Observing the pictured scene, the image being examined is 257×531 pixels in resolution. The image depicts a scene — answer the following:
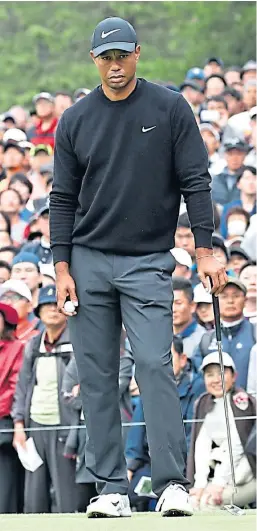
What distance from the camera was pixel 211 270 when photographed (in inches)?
253

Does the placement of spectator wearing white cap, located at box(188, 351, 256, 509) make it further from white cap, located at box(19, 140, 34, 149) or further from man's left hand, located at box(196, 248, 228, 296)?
white cap, located at box(19, 140, 34, 149)

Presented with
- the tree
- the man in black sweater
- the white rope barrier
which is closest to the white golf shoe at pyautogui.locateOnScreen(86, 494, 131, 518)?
the man in black sweater

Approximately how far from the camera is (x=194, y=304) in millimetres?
10891

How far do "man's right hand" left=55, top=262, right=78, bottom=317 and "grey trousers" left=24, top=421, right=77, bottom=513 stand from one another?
370 centimetres

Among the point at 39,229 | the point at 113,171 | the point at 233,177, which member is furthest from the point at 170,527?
the point at 233,177

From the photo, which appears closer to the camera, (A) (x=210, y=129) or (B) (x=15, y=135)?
(A) (x=210, y=129)

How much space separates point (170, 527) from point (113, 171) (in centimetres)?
158

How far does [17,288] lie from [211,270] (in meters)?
5.08

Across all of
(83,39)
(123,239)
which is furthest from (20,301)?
(83,39)

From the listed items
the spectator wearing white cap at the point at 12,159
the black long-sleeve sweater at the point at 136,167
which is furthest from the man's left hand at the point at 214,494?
the spectator wearing white cap at the point at 12,159

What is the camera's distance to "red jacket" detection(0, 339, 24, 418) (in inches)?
406

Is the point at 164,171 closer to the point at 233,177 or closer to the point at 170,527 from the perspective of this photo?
the point at 170,527

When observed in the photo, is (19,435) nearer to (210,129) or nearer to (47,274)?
(47,274)

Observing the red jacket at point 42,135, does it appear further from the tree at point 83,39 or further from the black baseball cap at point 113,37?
the tree at point 83,39
